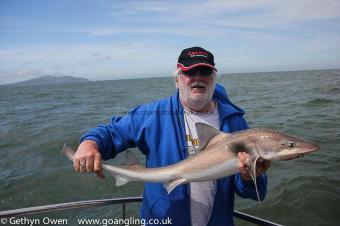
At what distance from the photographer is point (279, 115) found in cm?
2209

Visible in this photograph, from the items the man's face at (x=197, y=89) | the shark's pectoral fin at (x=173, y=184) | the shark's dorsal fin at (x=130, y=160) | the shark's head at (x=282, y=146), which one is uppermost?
the man's face at (x=197, y=89)

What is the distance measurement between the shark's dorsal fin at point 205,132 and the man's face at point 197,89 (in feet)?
1.51

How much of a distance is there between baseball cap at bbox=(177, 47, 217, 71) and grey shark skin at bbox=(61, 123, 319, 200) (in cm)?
74

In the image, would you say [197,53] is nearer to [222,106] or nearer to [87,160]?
[222,106]

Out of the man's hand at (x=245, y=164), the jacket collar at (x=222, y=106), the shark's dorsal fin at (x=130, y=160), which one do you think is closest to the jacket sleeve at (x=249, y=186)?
the man's hand at (x=245, y=164)

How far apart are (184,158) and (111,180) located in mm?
7916

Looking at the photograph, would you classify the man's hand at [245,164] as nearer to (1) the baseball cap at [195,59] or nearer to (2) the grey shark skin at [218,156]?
(2) the grey shark skin at [218,156]

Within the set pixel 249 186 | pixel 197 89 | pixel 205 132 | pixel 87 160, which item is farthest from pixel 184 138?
pixel 87 160

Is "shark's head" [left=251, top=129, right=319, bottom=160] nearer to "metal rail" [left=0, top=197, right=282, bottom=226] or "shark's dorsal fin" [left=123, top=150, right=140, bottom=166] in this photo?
"metal rail" [left=0, top=197, right=282, bottom=226]

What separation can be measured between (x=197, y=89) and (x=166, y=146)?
73 centimetres

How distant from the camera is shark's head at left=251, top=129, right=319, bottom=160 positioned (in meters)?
3.11

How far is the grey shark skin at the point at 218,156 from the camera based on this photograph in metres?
3.18

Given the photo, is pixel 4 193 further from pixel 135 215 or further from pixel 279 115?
pixel 279 115

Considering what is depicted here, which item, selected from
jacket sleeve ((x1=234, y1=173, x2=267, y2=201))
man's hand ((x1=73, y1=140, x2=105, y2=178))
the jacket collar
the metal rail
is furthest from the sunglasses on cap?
the metal rail
